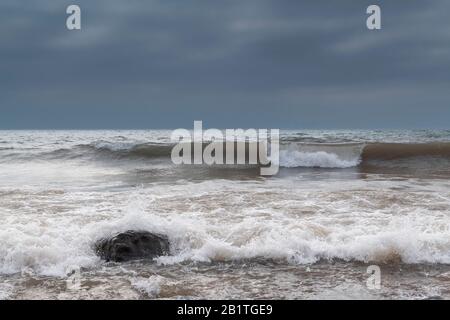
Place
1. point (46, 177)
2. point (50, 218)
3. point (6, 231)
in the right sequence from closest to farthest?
point (6, 231), point (50, 218), point (46, 177)

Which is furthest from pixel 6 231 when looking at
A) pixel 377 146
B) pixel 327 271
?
pixel 377 146

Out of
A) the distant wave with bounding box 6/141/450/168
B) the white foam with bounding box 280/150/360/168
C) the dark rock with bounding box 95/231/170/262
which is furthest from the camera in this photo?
the distant wave with bounding box 6/141/450/168

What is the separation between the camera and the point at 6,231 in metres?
5.17

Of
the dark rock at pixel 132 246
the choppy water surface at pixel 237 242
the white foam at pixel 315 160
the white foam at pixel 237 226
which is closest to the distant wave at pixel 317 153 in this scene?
the white foam at pixel 315 160

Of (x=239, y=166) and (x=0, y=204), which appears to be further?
(x=239, y=166)

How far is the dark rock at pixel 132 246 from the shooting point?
4.62 m

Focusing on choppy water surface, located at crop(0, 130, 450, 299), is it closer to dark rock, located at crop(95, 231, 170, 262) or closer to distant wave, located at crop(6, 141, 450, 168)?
dark rock, located at crop(95, 231, 170, 262)

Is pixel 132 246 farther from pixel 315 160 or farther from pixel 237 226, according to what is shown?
pixel 315 160

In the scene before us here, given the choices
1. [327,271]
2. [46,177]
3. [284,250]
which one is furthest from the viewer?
[46,177]

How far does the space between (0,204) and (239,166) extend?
10.2 meters

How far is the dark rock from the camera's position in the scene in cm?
462

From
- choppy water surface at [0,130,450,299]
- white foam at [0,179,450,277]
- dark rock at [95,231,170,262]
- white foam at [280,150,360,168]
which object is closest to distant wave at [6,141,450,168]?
white foam at [280,150,360,168]

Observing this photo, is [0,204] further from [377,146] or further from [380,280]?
[377,146]

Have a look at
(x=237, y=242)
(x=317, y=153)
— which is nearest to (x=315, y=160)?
(x=317, y=153)
